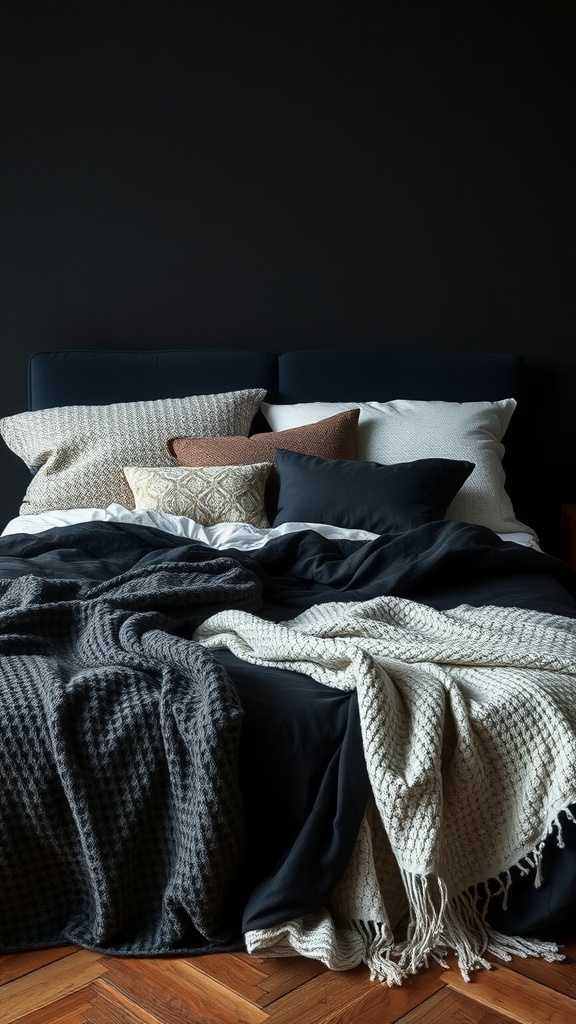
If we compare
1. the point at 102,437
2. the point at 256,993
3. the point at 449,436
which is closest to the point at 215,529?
the point at 102,437

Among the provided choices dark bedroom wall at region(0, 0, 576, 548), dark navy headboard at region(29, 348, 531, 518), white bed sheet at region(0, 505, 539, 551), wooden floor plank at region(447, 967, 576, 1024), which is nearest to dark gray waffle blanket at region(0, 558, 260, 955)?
wooden floor plank at region(447, 967, 576, 1024)

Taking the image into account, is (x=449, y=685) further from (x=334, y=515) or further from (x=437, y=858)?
(x=334, y=515)

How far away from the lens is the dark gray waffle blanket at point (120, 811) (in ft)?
5.70

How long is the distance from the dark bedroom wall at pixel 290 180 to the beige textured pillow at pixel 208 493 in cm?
115

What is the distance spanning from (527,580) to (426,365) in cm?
174

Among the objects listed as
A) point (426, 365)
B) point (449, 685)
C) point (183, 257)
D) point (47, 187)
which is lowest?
point (449, 685)

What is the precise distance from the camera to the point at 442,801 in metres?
1.74

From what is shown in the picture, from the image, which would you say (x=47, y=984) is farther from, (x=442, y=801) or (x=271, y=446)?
(x=271, y=446)

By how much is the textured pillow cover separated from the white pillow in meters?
0.32

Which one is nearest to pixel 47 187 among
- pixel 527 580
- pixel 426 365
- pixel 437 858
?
pixel 426 365

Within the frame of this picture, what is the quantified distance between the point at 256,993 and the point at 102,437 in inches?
99.3

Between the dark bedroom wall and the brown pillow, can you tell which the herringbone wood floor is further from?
the dark bedroom wall

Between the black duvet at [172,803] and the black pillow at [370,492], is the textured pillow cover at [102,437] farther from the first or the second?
the black duvet at [172,803]

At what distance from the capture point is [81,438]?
151 inches
